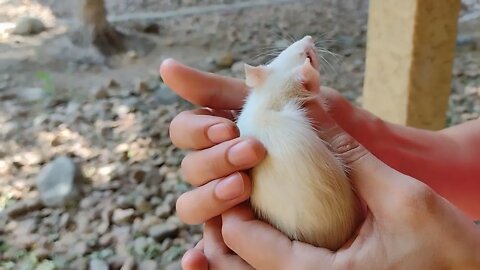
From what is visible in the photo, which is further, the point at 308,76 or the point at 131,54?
the point at 131,54

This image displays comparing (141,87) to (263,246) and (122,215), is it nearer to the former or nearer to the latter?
(122,215)

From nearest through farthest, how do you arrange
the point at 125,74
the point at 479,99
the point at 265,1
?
the point at 479,99 < the point at 125,74 < the point at 265,1

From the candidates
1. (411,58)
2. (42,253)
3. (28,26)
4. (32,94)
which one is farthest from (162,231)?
(28,26)

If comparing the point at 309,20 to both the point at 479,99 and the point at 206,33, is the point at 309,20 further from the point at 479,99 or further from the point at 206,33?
the point at 479,99

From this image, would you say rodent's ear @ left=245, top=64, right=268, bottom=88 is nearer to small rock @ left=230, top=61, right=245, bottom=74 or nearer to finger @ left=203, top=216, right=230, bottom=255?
finger @ left=203, top=216, right=230, bottom=255

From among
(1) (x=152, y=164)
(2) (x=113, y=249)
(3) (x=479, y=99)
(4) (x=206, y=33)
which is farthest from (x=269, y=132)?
(4) (x=206, y=33)

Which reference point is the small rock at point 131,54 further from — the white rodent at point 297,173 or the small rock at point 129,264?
the white rodent at point 297,173

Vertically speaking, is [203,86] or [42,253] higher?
[203,86]
